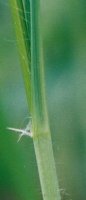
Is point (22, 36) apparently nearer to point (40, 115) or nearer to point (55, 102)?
point (40, 115)

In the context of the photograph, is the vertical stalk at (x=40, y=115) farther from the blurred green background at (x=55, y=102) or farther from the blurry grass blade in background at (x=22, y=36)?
the blurred green background at (x=55, y=102)

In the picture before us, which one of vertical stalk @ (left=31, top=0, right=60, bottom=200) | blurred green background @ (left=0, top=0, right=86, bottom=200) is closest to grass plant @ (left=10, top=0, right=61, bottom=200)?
vertical stalk @ (left=31, top=0, right=60, bottom=200)

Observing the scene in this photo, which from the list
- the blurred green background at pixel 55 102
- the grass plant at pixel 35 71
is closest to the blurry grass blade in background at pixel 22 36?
the grass plant at pixel 35 71

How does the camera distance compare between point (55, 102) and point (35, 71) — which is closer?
point (35, 71)

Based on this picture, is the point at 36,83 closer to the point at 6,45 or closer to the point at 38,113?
the point at 38,113

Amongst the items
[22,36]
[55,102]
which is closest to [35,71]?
[22,36]

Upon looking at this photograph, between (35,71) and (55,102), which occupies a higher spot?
(35,71)

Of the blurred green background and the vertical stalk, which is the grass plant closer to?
the vertical stalk
